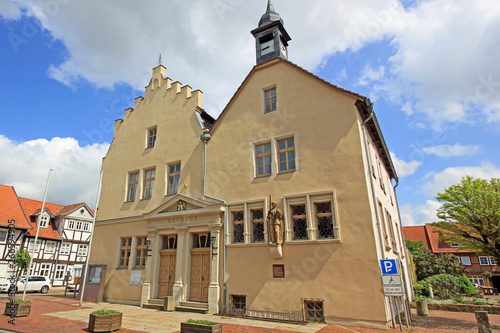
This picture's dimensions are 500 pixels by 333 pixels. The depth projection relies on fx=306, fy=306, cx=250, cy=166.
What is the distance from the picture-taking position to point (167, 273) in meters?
15.4

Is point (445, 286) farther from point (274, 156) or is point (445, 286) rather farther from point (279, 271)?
point (274, 156)

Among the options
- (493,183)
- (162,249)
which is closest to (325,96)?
(493,183)

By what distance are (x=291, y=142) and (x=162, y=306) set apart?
9.70 m

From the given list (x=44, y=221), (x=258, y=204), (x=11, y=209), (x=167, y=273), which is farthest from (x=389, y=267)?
(x=44, y=221)

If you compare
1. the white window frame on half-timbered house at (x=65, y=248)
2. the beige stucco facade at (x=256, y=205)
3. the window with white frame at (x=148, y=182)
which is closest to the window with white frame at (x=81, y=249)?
the white window frame on half-timbered house at (x=65, y=248)

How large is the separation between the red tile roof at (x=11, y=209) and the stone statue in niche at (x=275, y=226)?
31.0m

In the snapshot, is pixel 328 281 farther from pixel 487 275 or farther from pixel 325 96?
pixel 487 275

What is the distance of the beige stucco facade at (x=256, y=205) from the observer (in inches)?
442

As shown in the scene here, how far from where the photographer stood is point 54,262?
3575 cm

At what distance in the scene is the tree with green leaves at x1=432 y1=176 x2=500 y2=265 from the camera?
A: 1234 centimetres

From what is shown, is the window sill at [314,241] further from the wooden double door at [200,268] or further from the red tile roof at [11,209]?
the red tile roof at [11,209]

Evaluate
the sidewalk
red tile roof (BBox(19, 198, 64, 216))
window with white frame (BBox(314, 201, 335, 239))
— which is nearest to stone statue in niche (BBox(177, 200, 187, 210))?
the sidewalk

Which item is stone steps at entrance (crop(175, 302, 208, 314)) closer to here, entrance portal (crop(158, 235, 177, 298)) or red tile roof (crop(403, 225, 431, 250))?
entrance portal (crop(158, 235, 177, 298))

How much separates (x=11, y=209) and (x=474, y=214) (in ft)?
131
